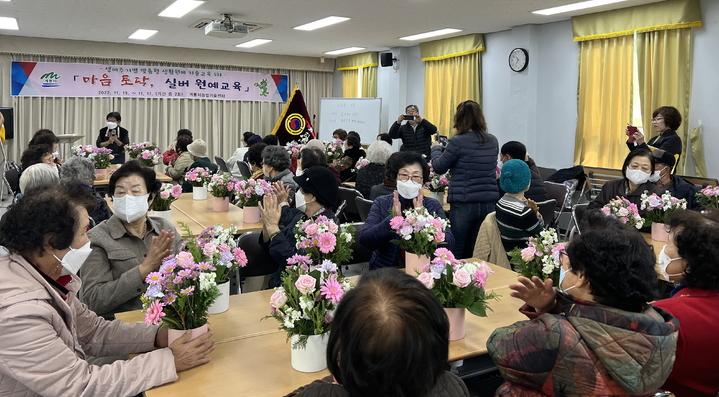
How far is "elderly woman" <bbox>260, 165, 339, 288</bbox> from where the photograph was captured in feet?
9.84

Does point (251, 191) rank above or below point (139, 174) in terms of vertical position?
below

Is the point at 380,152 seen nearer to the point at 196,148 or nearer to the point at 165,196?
the point at 165,196

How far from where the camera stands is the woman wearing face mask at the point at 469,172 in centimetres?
447

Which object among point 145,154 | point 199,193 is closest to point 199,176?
point 199,193

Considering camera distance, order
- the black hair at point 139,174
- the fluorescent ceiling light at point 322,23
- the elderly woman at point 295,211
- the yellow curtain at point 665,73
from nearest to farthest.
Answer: the black hair at point 139,174
the elderly woman at point 295,211
the yellow curtain at point 665,73
the fluorescent ceiling light at point 322,23

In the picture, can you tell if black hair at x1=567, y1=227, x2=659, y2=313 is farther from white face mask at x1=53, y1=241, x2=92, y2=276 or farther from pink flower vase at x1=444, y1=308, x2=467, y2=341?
white face mask at x1=53, y1=241, x2=92, y2=276

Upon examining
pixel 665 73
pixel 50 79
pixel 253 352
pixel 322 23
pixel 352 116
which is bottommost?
A: pixel 253 352

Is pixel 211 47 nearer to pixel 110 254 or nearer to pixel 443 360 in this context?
pixel 110 254

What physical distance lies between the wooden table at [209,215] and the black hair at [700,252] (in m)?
2.81

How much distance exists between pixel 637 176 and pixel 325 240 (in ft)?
8.95

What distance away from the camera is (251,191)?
412 centimetres

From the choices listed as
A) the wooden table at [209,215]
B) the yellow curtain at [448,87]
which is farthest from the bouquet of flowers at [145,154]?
the yellow curtain at [448,87]

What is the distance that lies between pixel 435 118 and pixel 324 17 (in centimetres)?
326

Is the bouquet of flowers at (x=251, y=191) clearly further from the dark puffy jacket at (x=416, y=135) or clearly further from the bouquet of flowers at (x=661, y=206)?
the dark puffy jacket at (x=416, y=135)
